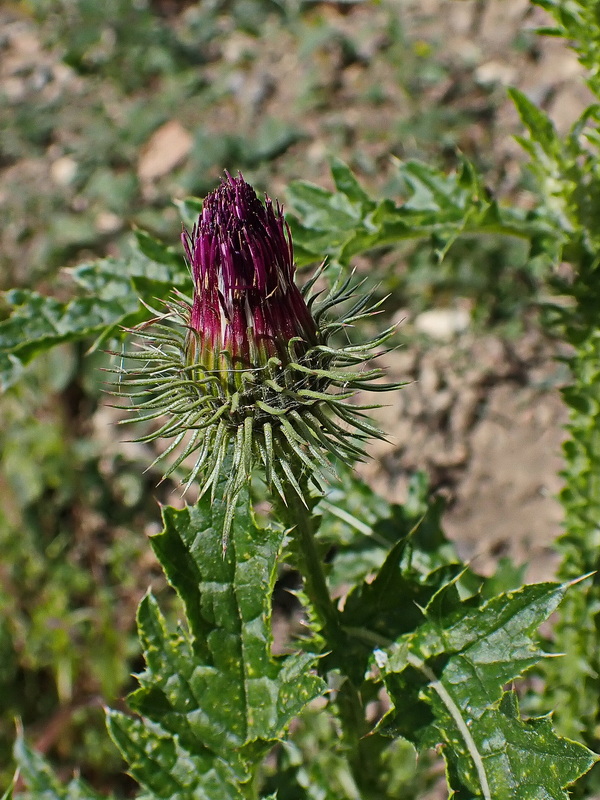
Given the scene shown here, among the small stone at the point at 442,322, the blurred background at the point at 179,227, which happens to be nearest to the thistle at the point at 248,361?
the blurred background at the point at 179,227

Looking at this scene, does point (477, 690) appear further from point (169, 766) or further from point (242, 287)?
point (242, 287)

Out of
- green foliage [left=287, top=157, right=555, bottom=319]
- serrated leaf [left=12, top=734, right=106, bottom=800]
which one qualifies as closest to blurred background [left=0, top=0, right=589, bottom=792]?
serrated leaf [left=12, top=734, right=106, bottom=800]

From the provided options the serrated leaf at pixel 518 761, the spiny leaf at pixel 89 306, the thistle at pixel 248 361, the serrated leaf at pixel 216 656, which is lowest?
the serrated leaf at pixel 518 761

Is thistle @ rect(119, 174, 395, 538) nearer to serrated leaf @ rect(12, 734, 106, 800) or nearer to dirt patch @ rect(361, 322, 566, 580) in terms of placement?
serrated leaf @ rect(12, 734, 106, 800)

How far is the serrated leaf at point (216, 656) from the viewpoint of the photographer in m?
2.24

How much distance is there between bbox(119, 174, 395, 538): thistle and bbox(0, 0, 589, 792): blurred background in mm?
1546

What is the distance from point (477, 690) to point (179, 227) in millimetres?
4601

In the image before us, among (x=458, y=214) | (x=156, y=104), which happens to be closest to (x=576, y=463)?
(x=458, y=214)

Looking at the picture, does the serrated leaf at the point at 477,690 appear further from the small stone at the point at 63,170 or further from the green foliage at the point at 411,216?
the small stone at the point at 63,170

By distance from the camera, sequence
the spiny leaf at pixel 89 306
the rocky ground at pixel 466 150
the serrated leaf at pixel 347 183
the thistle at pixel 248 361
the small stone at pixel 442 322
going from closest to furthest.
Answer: the thistle at pixel 248 361 < the spiny leaf at pixel 89 306 < the serrated leaf at pixel 347 183 < the rocky ground at pixel 466 150 < the small stone at pixel 442 322

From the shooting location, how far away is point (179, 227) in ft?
20.0

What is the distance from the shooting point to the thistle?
196cm

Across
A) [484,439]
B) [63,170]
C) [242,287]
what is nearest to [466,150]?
[484,439]

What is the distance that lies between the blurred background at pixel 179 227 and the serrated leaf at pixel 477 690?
1447mm
